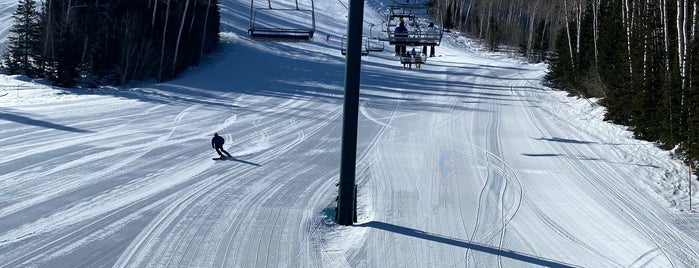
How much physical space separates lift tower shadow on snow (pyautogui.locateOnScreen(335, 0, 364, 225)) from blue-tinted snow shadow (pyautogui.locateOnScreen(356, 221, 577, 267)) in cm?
40

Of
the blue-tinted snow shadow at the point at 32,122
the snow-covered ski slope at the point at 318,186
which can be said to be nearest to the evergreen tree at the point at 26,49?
the snow-covered ski slope at the point at 318,186

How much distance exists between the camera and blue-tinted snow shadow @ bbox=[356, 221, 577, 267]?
895cm

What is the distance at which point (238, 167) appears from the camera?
52.1 feet

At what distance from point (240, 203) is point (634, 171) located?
10593 mm

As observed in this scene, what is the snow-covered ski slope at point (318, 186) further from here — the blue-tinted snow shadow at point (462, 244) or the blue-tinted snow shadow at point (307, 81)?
the blue-tinted snow shadow at point (307, 81)

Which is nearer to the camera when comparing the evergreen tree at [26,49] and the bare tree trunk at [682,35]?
the bare tree trunk at [682,35]

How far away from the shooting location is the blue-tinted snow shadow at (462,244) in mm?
8953

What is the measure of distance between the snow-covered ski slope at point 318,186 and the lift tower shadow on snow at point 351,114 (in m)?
0.35

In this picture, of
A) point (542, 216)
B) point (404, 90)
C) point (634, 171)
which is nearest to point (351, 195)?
point (542, 216)

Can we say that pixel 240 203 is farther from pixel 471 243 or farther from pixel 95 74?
pixel 95 74

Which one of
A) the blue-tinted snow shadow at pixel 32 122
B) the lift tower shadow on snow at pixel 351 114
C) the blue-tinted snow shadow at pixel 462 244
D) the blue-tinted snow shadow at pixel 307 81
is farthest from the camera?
the blue-tinted snow shadow at pixel 307 81

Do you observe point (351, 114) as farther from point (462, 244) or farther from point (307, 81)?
point (307, 81)

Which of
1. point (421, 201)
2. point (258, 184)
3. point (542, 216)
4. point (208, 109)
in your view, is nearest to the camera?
point (542, 216)

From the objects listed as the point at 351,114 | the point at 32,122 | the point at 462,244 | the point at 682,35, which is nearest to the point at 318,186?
the point at 351,114
